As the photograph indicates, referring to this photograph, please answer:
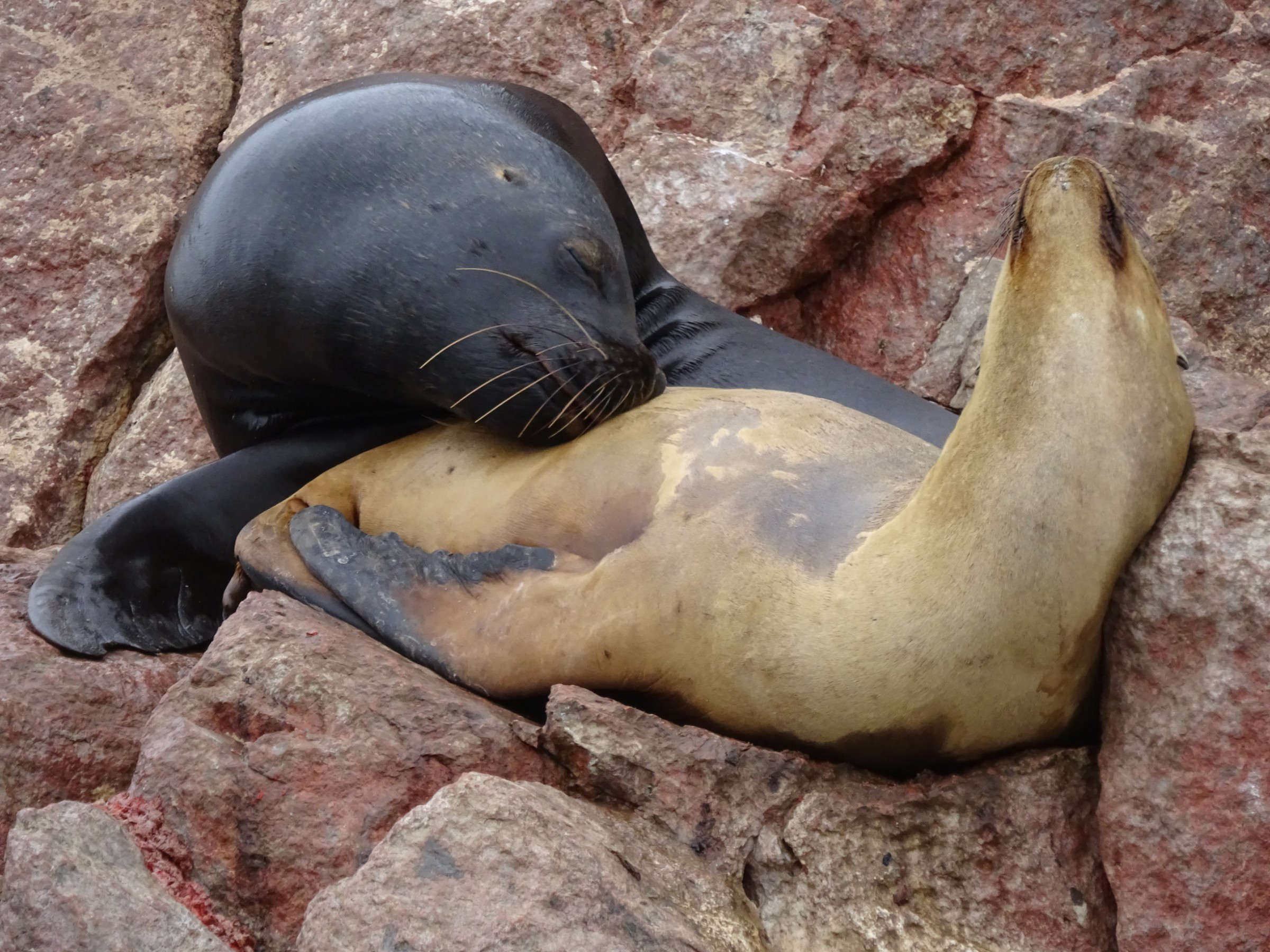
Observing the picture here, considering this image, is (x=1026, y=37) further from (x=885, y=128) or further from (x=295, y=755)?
(x=295, y=755)

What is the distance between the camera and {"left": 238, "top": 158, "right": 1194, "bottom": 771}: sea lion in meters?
2.89

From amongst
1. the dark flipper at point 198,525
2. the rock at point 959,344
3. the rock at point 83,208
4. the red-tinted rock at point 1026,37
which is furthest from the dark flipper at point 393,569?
the red-tinted rock at point 1026,37

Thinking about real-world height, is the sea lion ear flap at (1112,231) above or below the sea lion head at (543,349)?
above

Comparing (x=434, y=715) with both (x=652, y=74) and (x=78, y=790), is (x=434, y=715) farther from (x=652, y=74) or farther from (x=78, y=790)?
(x=652, y=74)

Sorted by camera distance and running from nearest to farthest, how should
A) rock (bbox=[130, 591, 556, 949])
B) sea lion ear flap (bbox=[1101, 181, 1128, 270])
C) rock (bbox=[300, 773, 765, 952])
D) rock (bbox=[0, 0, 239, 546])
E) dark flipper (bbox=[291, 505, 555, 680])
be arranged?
rock (bbox=[300, 773, 765, 952]) → rock (bbox=[130, 591, 556, 949]) → sea lion ear flap (bbox=[1101, 181, 1128, 270]) → dark flipper (bbox=[291, 505, 555, 680]) → rock (bbox=[0, 0, 239, 546])

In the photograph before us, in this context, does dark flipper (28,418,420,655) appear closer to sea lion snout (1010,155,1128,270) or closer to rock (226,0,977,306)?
rock (226,0,977,306)

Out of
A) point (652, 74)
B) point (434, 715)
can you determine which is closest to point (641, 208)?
point (652, 74)

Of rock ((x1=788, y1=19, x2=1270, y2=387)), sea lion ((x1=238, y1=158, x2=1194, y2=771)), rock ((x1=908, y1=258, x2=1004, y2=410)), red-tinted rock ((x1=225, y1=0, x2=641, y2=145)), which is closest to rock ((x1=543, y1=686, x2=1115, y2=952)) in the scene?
sea lion ((x1=238, y1=158, x2=1194, y2=771))

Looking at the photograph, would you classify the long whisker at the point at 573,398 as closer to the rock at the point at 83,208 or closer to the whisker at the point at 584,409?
the whisker at the point at 584,409

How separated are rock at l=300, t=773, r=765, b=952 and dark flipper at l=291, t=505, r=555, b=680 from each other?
737 millimetres

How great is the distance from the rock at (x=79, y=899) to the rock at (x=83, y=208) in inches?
123

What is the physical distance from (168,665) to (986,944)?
1.92 m

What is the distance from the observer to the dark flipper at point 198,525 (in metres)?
4.06

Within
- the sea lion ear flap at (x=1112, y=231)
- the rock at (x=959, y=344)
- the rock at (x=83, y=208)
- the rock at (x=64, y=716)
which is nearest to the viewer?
the sea lion ear flap at (x=1112, y=231)
